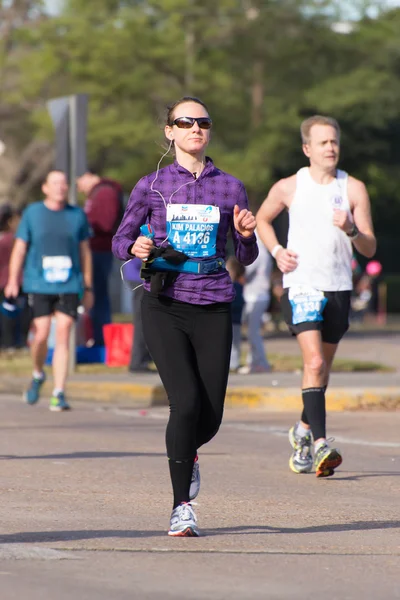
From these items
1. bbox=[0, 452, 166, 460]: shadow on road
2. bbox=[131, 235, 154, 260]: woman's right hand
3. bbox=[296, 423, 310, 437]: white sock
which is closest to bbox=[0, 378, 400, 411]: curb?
bbox=[0, 452, 166, 460]: shadow on road

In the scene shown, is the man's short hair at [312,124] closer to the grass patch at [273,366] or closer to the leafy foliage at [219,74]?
the grass patch at [273,366]

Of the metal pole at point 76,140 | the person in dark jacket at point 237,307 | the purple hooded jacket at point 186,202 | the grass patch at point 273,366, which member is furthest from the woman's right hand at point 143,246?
the person in dark jacket at point 237,307

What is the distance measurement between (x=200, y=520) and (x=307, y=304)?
2300 millimetres

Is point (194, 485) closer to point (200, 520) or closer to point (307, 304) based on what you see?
point (200, 520)

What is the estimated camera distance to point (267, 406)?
13.7 m

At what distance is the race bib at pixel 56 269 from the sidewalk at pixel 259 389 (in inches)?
74.9

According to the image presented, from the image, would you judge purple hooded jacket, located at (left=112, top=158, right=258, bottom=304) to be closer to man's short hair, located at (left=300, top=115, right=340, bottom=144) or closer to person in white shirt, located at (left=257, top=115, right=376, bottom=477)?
person in white shirt, located at (left=257, top=115, right=376, bottom=477)

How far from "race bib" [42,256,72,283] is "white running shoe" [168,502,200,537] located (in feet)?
21.6

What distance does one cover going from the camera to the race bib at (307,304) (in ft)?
28.7

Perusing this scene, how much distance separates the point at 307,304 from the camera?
28.8 ft

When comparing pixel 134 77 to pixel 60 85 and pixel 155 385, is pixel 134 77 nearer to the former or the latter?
pixel 60 85

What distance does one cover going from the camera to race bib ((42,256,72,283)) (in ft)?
41.5

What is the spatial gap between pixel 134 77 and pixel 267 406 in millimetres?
28744

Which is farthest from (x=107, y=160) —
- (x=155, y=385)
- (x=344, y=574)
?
(x=344, y=574)
